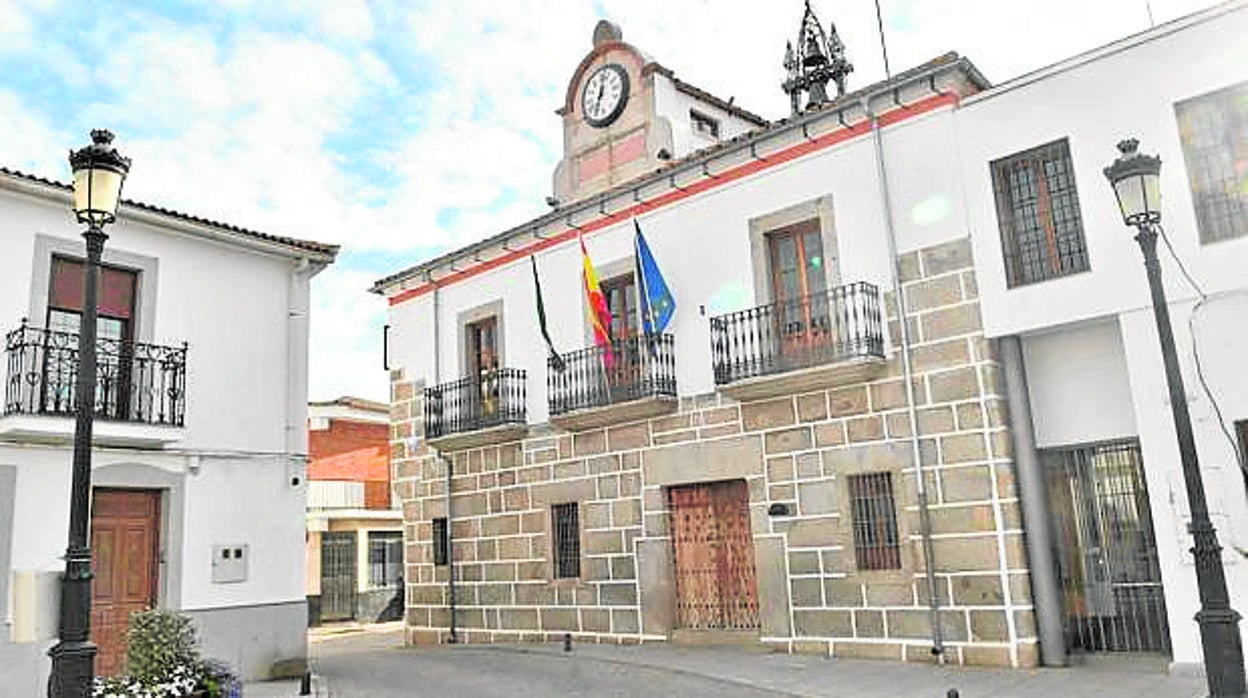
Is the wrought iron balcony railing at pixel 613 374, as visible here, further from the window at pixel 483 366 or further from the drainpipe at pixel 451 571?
the drainpipe at pixel 451 571

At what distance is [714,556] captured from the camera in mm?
12367

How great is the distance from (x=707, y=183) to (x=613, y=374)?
2.91 metres

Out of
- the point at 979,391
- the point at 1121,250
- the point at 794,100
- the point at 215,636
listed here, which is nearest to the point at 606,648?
the point at 215,636

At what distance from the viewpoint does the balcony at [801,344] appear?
10.7 metres

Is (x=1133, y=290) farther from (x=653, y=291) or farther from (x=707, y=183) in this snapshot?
(x=653, y=291)

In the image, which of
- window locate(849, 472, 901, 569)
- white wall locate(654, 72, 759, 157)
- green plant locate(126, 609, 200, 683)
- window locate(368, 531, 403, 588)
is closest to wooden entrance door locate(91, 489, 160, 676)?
green plant locate(126, 609, 200, 683)

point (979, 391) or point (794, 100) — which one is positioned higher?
point (794, 100)

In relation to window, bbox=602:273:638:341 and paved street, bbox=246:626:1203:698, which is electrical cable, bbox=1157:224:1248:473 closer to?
paved street, bbox=246:626:1203:698

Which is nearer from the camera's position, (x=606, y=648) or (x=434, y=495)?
(x=606, y=648)

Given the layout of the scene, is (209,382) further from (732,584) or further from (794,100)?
(794,100)

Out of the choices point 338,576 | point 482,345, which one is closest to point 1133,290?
point 482,345

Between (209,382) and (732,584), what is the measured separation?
22.8 feet

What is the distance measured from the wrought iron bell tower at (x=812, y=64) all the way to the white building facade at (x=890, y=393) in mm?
4441

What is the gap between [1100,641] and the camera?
31.8 feet
